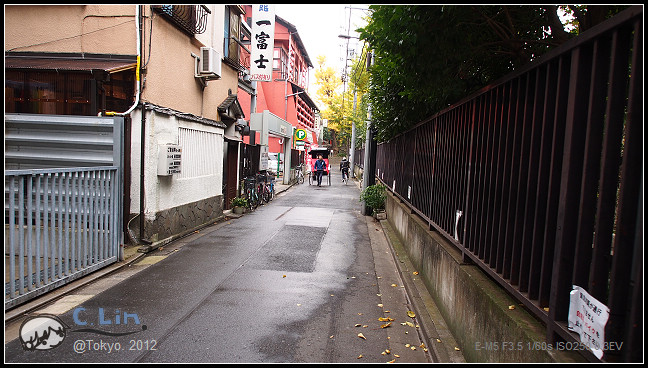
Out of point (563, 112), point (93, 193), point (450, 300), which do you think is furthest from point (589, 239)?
point (93, 193)

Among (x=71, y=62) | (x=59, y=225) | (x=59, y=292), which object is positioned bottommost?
(x=59, y=292)

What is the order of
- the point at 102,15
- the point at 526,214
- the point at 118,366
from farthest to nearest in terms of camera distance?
1. the point at 102,15
2. the point at 118,366
3. the point at 526,214

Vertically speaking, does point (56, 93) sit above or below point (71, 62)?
below

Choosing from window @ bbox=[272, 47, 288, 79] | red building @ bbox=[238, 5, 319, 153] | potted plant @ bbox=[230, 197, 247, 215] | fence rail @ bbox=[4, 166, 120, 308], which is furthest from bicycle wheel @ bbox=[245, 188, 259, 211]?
window @ bbox=[272, 47, 288, 79]

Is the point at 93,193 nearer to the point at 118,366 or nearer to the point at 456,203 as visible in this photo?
the point at 118,366

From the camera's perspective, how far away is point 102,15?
28.0 ft

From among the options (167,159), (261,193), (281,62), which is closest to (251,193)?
(261,193)

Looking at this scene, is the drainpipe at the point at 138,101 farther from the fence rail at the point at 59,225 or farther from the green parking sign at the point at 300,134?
the green parking sign at the point at 300,134

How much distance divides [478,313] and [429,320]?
1.47 m

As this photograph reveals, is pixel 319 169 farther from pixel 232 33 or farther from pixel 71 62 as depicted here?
pixel 71 62

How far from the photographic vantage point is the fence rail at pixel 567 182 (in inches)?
78.6

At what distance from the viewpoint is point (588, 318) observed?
2.22 m

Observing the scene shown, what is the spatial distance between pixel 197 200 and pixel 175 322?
6574 millimetres

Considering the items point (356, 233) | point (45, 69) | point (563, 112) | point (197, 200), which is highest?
point (45, 69)
